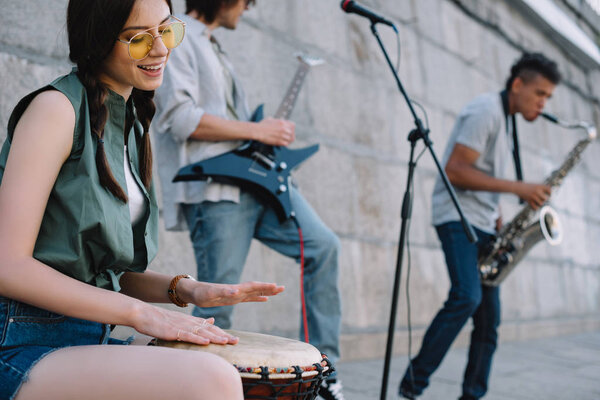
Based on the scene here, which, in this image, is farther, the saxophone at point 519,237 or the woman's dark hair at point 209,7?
the saxophone at point 519,237

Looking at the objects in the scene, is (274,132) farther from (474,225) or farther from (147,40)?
(474,225)

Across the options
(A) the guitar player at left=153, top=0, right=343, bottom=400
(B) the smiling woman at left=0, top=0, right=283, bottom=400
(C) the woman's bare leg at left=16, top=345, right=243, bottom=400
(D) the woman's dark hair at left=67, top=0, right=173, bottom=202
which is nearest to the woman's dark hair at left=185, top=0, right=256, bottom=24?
(A) the guitar player at left=153, top=0, right=343, bottom=400

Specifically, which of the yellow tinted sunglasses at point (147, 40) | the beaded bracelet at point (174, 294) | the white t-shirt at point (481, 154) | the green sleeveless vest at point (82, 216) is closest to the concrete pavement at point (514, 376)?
the white t-shirt at point (481, 154)

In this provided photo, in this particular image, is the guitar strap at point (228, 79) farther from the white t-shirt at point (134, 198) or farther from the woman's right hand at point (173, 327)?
the woman's right hand at point (173, 327)

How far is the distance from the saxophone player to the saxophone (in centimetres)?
13

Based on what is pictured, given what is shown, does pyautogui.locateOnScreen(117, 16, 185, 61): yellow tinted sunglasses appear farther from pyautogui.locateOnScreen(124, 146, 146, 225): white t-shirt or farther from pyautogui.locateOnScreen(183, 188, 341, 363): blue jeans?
pyautogui.locateOnScreen(183, 188, 341, 363): blue jeans

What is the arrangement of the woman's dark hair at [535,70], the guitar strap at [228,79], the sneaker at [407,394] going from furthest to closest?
the woman's dark hair at [535,70]
the sneaker at [407,394]
the guitar strap at [228,79]

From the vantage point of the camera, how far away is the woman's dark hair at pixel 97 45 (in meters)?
1.19

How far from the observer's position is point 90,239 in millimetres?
1146

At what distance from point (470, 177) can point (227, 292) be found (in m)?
1.88

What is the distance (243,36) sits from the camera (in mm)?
3627

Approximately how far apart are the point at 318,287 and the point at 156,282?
1015mm

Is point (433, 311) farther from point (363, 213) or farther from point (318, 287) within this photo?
point (318, 287)

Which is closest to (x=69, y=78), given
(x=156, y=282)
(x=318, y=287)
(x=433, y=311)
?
(x=156, y=282)
